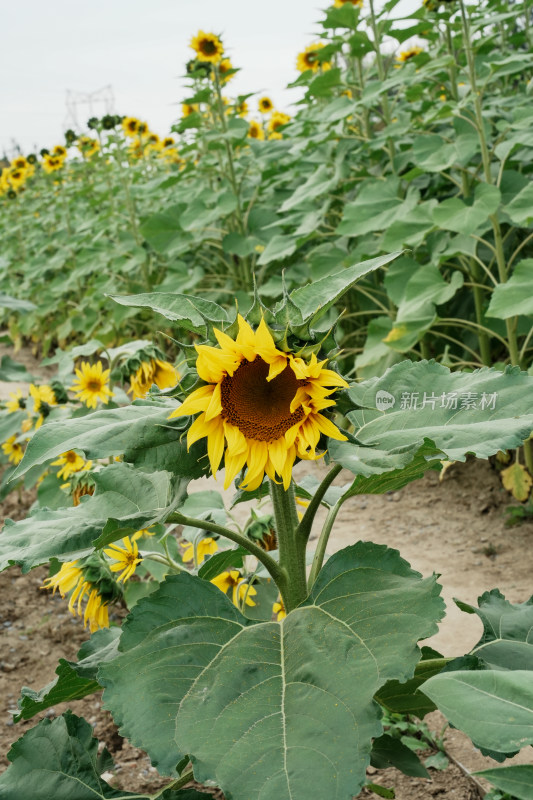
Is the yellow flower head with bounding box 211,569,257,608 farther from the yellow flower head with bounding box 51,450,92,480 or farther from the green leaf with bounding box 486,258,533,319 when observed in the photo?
the green leaf with bounding box 486,258,533,319

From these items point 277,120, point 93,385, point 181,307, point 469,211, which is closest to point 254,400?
point 181,307

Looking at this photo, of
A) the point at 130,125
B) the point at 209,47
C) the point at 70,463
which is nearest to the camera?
the point at 70,463

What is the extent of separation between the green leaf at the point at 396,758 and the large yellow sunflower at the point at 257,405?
1.69 feet

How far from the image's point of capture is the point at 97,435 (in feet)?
A: 2.79

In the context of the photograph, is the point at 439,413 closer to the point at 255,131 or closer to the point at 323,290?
the point at 323,290

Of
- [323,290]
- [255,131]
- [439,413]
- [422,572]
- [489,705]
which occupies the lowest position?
[422,572]

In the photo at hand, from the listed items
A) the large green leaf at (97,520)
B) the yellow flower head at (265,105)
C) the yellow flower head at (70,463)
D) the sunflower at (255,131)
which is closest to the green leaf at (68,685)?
the large green leaf at (97,520)

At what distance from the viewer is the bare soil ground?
1639 mm

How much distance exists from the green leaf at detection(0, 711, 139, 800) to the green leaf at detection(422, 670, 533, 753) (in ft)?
1.88

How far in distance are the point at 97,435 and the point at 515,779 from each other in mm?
521

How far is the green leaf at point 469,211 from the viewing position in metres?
2.66

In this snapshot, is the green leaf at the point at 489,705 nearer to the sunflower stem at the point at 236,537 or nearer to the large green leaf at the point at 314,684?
the large green leaf at the point at 314,684

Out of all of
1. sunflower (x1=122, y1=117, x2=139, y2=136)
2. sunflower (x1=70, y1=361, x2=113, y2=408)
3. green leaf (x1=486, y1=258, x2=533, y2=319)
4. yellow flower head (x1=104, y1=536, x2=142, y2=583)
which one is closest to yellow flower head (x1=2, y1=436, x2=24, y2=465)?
sunflower (x1=70, y1=361, x2=113, y2=408)

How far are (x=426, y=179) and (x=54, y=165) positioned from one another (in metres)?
4.63
